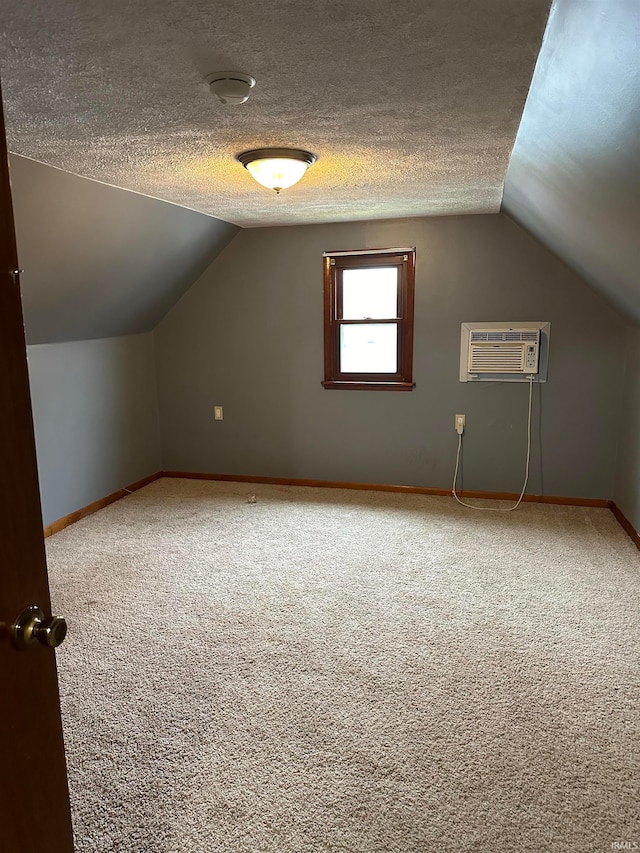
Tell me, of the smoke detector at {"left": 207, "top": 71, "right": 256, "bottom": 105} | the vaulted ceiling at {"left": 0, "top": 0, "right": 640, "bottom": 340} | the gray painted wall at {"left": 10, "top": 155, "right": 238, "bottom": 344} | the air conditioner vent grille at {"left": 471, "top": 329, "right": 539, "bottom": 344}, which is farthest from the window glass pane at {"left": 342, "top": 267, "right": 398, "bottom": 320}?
the smoke detector at {"left": 207, "top": 71, "right": 256, "bottom": 105}

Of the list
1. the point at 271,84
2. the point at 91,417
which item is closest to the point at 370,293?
the point at 91,417

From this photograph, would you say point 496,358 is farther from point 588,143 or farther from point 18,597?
point 18,597

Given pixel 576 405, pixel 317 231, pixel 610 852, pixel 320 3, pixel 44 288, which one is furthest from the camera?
pixel 317 231

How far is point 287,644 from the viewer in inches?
98.2

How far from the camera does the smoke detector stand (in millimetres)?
1606

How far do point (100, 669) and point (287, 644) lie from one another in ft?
2.50

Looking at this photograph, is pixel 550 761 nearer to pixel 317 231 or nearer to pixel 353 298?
pixel 353 298

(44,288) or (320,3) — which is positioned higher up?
(320,3)

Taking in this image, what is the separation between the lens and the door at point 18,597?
34.0 inches

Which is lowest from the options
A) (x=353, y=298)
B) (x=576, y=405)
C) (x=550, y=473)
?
(x=550, y=473)

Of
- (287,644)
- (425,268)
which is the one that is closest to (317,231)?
(425,268)

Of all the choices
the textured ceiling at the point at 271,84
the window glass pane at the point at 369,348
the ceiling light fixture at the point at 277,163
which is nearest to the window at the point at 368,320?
the window glass pane at the point at 369,348

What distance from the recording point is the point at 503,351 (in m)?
4.05

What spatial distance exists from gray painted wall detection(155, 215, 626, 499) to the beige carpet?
67cm
